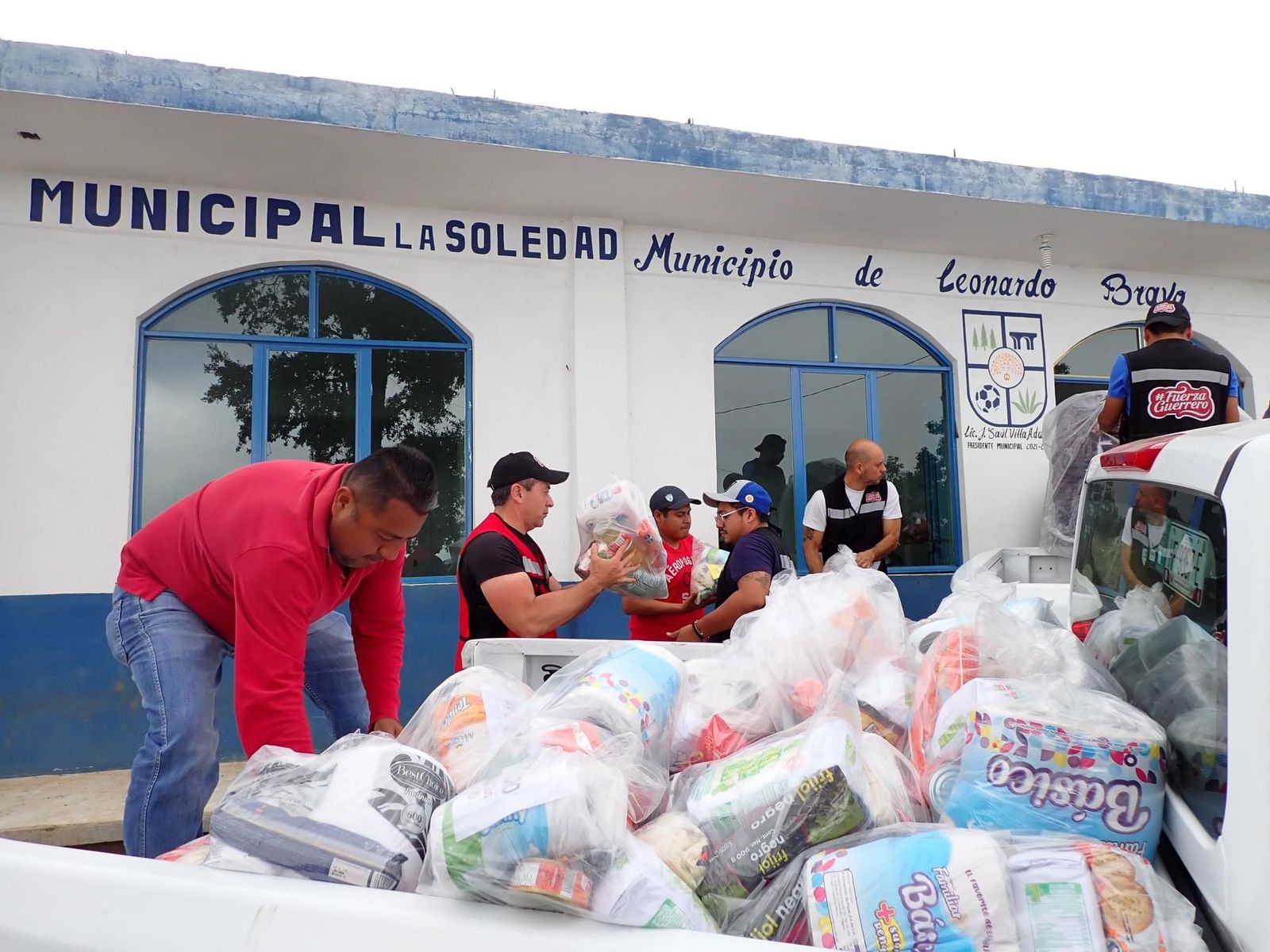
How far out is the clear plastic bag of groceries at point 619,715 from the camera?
1.60 m

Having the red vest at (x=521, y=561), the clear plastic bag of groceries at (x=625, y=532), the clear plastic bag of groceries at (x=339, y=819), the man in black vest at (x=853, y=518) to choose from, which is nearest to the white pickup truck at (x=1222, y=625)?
the clear plastic bag of groceries at (x=339, y=819)

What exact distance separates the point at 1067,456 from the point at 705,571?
362 cm

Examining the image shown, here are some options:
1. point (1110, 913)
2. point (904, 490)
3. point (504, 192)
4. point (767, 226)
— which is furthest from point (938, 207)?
point (1110, 913)

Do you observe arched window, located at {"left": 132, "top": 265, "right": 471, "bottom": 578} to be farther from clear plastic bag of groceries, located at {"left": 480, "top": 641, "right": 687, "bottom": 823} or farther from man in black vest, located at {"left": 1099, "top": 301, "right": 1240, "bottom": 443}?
clear plastic bag of groceries, located at {"left": 480, "top": 641, "right": 687, "bottom": 823}

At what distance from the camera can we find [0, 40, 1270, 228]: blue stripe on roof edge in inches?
182

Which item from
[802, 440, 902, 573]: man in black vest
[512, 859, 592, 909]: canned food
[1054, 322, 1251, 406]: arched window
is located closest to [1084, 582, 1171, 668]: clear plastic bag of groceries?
[512, 859, 592, 909]: canned food

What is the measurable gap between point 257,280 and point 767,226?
144 inches

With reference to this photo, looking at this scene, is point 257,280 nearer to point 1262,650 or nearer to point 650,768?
point 650,768

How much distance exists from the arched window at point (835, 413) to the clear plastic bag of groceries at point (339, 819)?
5.08 metres

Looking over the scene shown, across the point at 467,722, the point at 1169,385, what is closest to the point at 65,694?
the point at 467,722

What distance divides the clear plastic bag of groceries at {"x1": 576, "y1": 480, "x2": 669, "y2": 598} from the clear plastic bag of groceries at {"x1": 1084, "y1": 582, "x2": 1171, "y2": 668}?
73.9 inches

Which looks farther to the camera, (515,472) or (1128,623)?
(515,472)

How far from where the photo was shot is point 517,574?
331cm

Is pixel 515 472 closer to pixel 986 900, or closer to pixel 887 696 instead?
pixel 887 696
